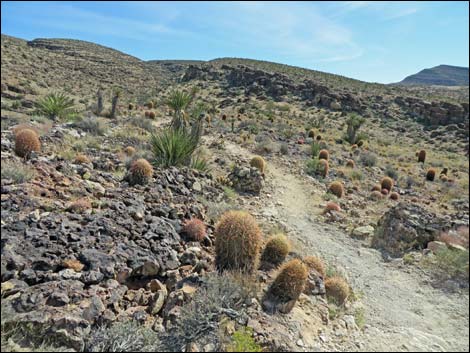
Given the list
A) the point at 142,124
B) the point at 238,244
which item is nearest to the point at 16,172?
the point at 238,244

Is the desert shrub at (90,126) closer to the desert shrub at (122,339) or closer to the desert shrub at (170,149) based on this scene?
the desert shrub at (170,149)

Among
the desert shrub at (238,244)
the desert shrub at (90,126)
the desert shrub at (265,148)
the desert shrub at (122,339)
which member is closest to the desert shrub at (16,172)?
the desert shrub at (122,339)

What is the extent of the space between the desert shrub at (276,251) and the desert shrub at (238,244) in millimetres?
536

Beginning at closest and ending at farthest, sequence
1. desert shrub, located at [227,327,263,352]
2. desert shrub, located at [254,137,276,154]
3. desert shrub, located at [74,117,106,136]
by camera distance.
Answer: desert shrub, located at [227,327,263,352] → desert shrub, located at [74,117,106,136] → desert shrub, located at [254,137,276,154]

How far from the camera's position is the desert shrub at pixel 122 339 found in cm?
345

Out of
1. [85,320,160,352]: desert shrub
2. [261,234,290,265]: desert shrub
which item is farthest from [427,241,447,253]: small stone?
[85,320,160,352]: desert shrub

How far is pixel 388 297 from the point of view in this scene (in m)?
5.47

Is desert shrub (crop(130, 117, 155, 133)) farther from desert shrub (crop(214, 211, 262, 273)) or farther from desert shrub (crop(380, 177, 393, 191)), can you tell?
desert shrub (crop(214, 211, 262, 273))

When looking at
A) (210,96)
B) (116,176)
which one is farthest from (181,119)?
(210,96)

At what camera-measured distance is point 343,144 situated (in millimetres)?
22594

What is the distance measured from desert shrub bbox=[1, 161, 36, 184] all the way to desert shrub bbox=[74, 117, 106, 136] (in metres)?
7.68

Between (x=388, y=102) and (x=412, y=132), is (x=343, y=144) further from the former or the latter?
(x=388, y=102)

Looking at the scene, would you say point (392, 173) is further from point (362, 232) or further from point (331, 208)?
point (362, 232)

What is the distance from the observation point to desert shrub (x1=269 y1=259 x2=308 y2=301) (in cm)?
461
